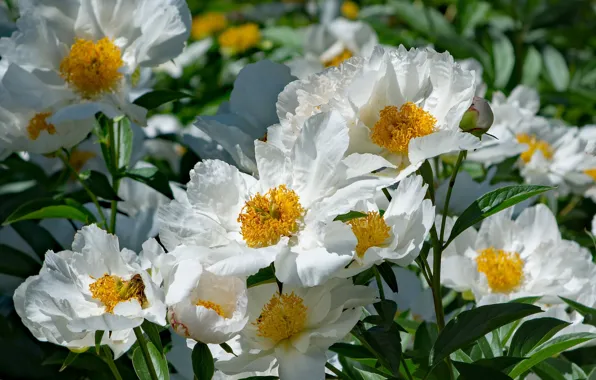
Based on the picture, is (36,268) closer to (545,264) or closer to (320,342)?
(320,342)

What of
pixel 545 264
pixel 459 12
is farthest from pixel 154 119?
pixel 545 264

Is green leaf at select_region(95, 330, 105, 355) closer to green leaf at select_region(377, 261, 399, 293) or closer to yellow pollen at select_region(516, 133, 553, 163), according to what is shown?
green leaf at select_region(377, 261, 399, 293)

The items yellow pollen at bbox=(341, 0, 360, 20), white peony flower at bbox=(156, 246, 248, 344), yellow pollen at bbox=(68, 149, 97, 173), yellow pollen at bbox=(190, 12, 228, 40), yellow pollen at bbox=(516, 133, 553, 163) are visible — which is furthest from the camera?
yellow pollen at bbox=(190, 12, 228, 40)

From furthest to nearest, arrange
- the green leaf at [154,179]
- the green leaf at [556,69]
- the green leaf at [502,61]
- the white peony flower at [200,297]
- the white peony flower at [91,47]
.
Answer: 1. the green leaf at [556,69]
2. the green leaf at [502,61]
3. the green leaf at [154,179]
4. the white peony flower at [91,47]
5. the white peony flower at [200,297]

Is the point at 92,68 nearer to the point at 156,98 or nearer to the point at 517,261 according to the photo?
the point at 156,98

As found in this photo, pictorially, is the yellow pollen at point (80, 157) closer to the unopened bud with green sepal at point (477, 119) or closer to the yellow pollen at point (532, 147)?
the yellow pollen at point (532, 147)

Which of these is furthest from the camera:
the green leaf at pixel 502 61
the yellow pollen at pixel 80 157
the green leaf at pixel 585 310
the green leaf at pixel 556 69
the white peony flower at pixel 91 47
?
the green leaf at pixel 556 69

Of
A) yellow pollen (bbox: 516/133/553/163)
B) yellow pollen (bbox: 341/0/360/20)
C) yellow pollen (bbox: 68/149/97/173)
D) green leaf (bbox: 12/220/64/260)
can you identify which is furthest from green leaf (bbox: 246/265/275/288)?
yellow pollen (bbox: 341/0/360/20)

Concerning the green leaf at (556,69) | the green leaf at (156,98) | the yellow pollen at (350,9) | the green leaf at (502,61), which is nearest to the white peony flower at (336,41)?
the green leaf at (502,61)
